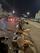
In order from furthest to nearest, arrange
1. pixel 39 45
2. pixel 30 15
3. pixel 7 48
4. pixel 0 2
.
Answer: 1. pixel 30 15
2. pixel 0 2
3. pixel 39 45
4. pixel 7 48

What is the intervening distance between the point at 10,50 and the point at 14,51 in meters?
0.20

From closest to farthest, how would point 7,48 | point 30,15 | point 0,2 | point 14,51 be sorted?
point 14,51, point 7,48, point 0,2, point 30,15

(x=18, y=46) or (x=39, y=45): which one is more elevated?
(x=18, y=46)

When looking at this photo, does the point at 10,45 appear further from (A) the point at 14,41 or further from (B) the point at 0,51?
(B) the point at 0,51

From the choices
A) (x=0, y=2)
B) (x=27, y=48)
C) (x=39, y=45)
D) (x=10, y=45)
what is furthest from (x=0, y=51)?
(x=0, y=2)

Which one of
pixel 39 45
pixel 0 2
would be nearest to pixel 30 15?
pixel 0 2

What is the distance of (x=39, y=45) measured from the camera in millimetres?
7914

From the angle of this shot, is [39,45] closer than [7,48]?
No

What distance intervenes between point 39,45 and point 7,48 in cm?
223

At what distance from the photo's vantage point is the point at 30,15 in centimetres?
4934

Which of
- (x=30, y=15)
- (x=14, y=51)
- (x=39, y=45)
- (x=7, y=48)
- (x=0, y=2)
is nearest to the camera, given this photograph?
(x=14, y=51)

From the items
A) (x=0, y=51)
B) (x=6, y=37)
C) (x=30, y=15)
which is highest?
(x=6, y=37)

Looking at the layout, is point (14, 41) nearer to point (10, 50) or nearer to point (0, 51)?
point (10, 50)

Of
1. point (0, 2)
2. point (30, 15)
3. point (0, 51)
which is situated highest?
point (0, 2)
